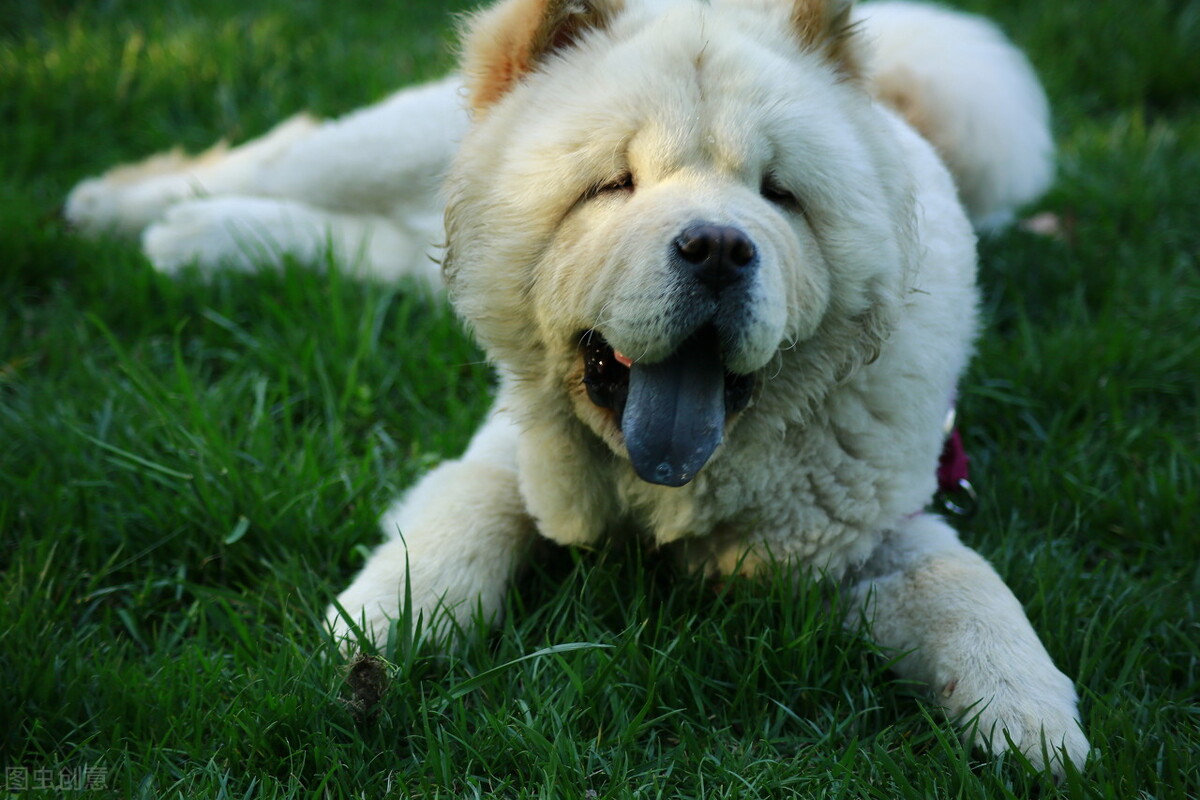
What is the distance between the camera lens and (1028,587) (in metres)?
2.77

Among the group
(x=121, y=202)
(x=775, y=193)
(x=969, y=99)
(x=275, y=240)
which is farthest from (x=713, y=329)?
(x=121, y=202)

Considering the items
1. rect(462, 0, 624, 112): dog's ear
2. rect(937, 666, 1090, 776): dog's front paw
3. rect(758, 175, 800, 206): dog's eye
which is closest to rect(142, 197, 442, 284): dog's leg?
rect(462, 0, 624, 112): dog's ear

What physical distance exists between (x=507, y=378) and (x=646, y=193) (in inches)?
25.9

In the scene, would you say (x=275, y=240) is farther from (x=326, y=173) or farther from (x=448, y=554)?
(x=448, y=554)

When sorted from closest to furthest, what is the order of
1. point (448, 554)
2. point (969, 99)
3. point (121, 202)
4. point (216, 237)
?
point (448, 554) < point (969, 99) < point (216, 237) < point (121, 202)

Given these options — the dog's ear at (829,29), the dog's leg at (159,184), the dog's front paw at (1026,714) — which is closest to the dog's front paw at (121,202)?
the dog's leg at (159,184)

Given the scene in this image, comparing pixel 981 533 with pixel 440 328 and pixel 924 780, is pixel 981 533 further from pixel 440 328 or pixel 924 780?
pixel 440 328

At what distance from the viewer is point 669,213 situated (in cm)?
217

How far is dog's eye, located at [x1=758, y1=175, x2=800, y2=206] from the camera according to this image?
2.35 metres

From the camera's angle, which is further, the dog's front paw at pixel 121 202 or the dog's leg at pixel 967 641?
the dog's front paw at pixel 121 202

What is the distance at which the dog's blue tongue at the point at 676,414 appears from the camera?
89.4 inches

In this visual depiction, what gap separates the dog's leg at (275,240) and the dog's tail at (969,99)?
6.26 feet

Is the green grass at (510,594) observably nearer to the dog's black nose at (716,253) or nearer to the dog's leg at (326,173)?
the dog's leg at (326,173)

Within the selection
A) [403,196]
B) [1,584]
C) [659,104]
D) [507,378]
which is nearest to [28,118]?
[403,196]
